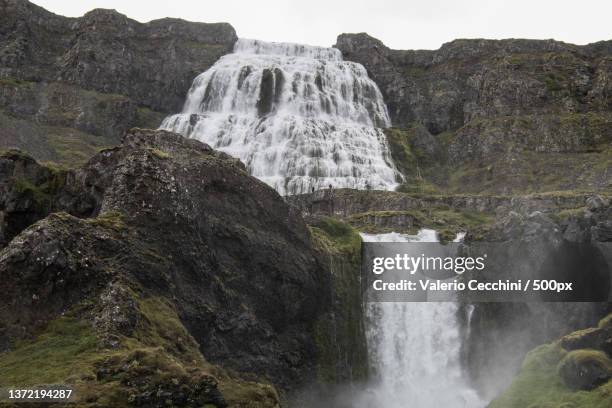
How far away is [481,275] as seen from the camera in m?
46.2

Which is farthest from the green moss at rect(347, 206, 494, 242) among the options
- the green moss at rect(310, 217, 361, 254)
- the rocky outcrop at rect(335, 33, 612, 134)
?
the rocky outcrop at rect(335, 33, 612, 134)

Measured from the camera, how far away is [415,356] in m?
45.8

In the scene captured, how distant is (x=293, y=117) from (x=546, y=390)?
6538 centimetres

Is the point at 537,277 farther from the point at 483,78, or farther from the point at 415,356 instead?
the point at 483,78

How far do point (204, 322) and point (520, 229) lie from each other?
1004 inches

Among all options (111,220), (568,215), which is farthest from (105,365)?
(568,215)

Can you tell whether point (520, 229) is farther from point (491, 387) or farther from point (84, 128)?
point (84, 128)

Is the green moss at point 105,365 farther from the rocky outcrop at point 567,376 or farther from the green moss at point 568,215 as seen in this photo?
the green moss at point 568,215

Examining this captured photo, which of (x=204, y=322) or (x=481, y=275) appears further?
(x=481, y=275)

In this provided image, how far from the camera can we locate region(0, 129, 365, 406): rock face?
942 inches

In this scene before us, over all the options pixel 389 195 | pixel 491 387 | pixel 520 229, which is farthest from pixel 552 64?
pixel 491 387

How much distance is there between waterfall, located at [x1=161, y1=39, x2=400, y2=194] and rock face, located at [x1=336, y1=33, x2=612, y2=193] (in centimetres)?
569

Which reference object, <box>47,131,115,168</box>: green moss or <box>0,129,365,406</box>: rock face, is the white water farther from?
<box>47,131,115,168</box>: green moss

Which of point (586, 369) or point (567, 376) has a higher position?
point (586, 369)
